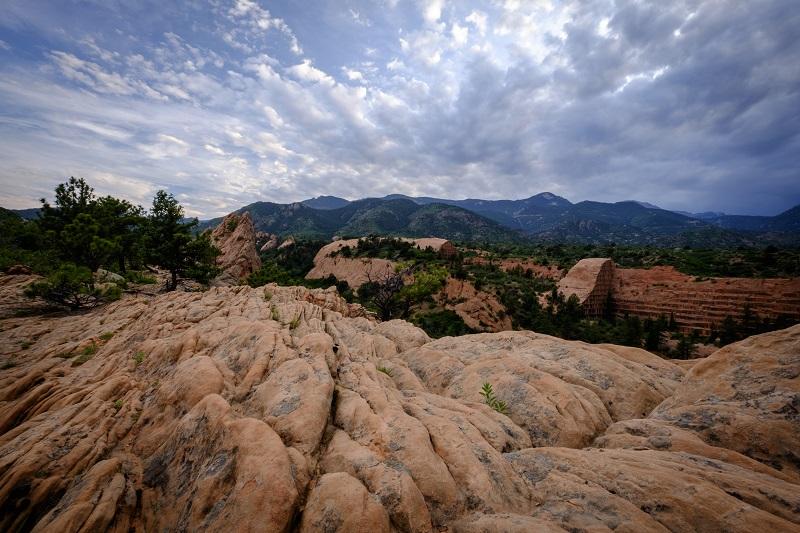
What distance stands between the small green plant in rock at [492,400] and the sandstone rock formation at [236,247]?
152 ft

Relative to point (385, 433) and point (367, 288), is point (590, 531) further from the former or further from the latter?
point (367, 288)

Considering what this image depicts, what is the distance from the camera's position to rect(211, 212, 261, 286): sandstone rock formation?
51.4 metres

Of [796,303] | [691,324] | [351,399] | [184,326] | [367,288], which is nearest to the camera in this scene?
[351,399]

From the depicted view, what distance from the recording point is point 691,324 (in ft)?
167

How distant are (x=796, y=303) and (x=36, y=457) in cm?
7764

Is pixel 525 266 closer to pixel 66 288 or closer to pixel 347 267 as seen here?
pixel 347 267

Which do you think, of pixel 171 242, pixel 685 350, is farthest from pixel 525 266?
pixel 171 242

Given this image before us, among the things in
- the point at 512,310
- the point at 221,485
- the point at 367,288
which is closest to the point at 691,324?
the point at 512,310

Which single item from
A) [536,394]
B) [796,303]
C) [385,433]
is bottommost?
[796,303]

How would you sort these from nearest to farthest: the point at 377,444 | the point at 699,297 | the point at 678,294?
the point at 377,444
the point at 699,297
the point at 678,294

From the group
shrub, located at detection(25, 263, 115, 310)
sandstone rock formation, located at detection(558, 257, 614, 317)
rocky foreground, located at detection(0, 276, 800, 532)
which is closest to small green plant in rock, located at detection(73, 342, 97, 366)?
rocky foreground, located at detection(0, 276, 800, 532)

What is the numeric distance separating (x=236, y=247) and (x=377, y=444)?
5616 centimetres

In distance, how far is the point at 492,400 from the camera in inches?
426

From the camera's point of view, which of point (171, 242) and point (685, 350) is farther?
point (685, 350)
